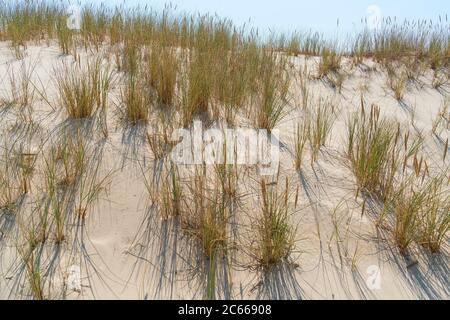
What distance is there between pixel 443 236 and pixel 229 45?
3.74 meters

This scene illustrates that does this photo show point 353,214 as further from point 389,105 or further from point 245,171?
point 389,105

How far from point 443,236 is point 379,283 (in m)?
0.55

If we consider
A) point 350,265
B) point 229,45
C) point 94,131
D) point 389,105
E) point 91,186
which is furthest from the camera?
point 229,45

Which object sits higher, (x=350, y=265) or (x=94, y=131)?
(x=94, y=131)

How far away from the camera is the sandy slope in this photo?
1.70 meters

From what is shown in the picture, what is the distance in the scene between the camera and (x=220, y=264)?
1.81 metres

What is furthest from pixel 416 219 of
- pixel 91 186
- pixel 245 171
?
pixel 91 186

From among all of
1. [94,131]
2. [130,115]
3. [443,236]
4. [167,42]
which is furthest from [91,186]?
[167,42]

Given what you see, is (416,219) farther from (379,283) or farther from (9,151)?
(9,151)

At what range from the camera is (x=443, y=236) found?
2.03 m

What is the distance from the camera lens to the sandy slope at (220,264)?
1.70 meters

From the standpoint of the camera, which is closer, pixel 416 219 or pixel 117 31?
pixel 416 219

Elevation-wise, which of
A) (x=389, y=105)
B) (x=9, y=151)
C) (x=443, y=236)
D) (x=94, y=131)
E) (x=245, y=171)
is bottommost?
(x=443, y=236)
